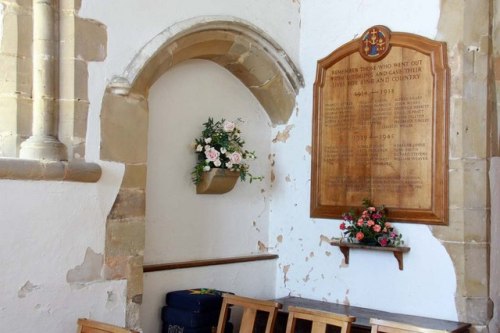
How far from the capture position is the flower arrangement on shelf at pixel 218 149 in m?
3.91

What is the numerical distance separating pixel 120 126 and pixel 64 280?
862 mm

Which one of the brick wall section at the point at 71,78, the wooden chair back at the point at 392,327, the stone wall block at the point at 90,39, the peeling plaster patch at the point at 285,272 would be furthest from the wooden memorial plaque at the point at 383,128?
the brick wall section at the point at 71,78

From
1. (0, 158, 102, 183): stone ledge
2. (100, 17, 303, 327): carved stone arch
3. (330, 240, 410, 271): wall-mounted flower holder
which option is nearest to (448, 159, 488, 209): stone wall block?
(330, 240, 410, 271): wall-mounted flower holder

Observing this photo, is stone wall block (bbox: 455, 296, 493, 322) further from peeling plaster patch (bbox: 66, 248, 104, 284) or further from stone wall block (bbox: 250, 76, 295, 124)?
peeling plaster patch (bbox: 66, 248, 104, 284)

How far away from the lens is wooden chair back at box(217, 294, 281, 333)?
10.6 feet

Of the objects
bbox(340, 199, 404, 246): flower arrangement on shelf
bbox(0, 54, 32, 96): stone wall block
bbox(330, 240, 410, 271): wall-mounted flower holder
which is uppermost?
bbox(0, 54, 32, 96): stone wall block

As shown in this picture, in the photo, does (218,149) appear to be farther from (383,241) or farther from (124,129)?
(383,241)

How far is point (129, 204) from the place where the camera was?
3348 millimetres

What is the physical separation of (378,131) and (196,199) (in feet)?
4.19

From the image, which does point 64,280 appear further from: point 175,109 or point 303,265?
point 303,265

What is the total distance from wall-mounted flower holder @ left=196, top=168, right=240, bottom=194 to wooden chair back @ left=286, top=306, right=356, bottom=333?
1089 millimetres

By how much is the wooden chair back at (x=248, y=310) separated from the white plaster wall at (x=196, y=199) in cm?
51

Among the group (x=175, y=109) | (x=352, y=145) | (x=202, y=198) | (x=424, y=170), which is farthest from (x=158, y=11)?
(x=424, y=170)

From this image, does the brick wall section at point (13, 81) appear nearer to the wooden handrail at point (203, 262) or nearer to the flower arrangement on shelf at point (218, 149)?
the wooden handrail at point (203, 262)
